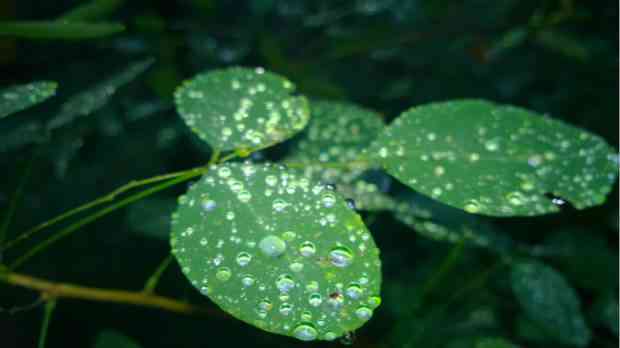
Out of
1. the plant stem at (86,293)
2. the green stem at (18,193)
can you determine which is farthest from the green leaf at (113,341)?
the green stem at (18,193)

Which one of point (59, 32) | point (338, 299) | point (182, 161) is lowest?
point (182, 161)

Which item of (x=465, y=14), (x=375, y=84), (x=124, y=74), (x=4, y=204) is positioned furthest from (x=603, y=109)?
(x=4, y=204)

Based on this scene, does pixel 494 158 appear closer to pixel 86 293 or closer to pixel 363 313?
pixel 363 313

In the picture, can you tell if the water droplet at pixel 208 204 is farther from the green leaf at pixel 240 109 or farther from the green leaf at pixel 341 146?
the green leaf at pixel 341 146

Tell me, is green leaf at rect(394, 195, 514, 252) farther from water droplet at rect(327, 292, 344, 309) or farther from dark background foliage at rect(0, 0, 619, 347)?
water droplet at rect(327, 292, 344, 309)

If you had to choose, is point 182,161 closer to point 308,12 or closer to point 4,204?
Result: point 4,204
